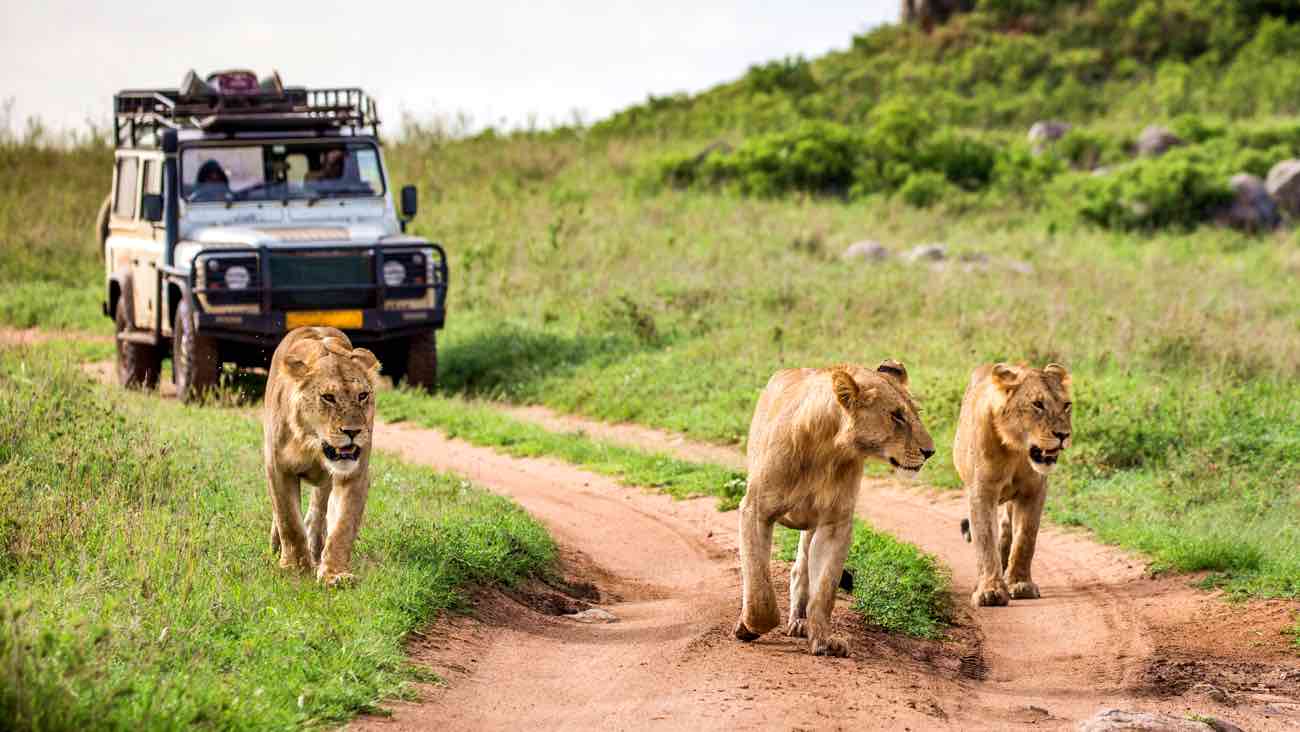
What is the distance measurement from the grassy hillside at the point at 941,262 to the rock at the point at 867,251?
0.43m

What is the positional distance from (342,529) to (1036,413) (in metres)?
3.33

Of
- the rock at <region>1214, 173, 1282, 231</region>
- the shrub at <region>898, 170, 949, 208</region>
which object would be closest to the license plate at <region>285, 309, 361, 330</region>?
the shrub at <region>898, 170, 949, 208</region>

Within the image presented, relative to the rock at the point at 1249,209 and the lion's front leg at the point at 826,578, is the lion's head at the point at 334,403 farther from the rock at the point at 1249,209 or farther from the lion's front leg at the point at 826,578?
the rock at the point at 1249,209

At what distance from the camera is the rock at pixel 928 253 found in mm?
22778

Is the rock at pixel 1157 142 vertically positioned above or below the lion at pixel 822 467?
above

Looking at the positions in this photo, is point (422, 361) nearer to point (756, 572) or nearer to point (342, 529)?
point (342, 529)

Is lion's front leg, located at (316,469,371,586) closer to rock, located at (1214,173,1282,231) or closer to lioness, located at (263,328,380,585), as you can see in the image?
lioness, located at (263,328,380,585)

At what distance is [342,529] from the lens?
7184 mm

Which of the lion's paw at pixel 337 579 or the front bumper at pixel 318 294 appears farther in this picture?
the front bumper at pixel 318 294

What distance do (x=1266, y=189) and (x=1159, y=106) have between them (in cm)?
964

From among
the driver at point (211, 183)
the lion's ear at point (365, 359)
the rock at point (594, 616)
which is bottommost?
the rock at point (594, 616)

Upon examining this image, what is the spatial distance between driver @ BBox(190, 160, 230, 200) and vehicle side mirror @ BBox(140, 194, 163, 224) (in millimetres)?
374

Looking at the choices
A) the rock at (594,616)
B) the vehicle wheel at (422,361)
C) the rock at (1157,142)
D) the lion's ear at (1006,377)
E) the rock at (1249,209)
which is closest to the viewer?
the rock at (594,616)

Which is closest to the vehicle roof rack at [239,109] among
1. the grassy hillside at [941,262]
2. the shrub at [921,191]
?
the grassy hillside at [941,262]
